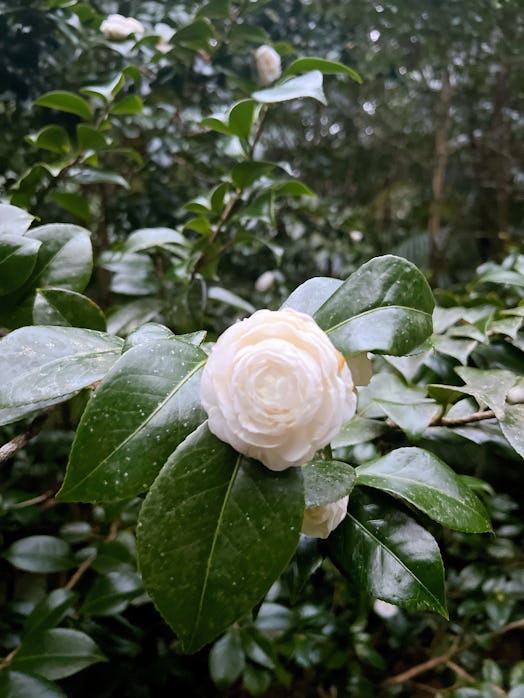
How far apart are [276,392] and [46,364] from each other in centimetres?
18

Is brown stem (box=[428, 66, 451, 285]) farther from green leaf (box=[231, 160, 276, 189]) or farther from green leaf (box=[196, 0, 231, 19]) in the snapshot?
green leaf (box=[231, 160, 276, 189])

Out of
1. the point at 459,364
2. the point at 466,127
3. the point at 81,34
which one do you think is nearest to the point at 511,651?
the point at 459,364

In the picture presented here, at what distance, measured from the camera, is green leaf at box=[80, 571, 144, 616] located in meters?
0.76

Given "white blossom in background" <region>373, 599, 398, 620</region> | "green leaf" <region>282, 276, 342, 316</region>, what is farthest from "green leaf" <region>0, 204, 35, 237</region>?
"white blossom in background" <region>373, 599, 398, 620</region>

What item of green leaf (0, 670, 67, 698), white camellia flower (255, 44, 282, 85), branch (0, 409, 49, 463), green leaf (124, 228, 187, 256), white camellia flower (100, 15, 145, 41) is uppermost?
white camellia flower (100, 15, 145, 41)

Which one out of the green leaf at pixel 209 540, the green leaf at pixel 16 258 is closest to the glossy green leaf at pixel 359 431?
the green leaf at pixel 209 540

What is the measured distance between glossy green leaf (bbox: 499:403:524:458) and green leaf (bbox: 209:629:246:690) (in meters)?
0.62

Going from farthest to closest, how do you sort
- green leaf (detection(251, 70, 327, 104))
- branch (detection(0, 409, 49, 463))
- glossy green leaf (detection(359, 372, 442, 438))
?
green leaf (detection(251, 70, 327, 104)), glossy green leaf (detection(359, 372, 442, 438)), branch (detection(0, 409, 49, 463))

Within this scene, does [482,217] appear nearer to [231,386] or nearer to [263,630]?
[263,630]

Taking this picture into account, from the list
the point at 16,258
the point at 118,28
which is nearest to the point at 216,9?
the point at 118,28

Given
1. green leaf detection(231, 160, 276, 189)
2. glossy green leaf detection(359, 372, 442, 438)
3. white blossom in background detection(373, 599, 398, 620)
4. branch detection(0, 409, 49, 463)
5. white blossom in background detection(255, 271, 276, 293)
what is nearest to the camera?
branch detection(0, 409, 49, 463)

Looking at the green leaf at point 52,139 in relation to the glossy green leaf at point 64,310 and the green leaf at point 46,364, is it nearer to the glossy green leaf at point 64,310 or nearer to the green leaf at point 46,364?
the glossy green leaf at point 64,310

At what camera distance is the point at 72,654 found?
622 mm

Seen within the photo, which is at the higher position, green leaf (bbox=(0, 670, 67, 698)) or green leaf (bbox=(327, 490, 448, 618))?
green leaf (bbox=(327, 490, 448, 618))
